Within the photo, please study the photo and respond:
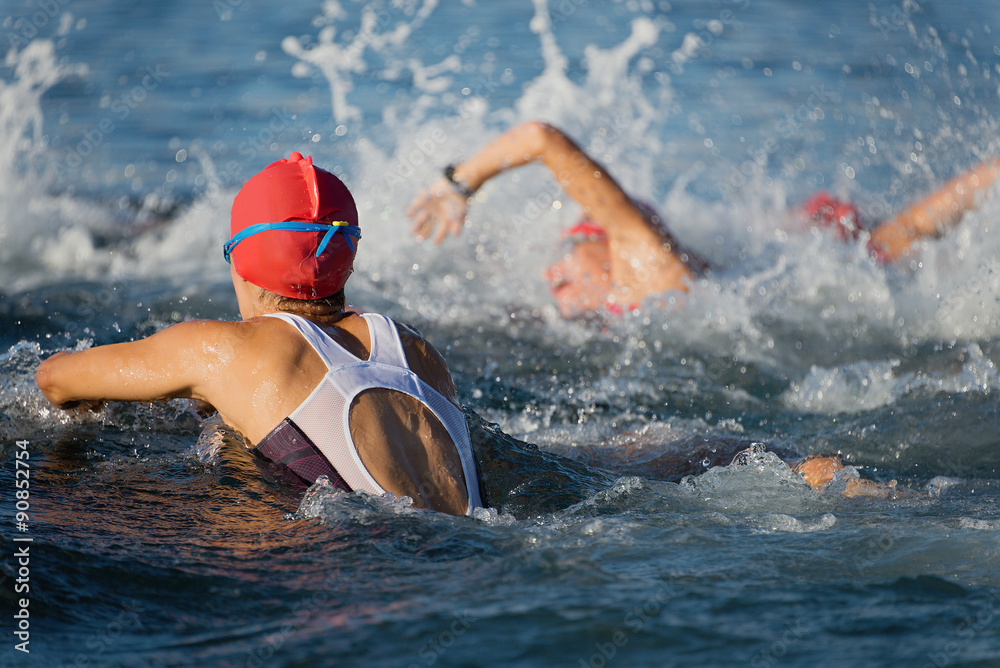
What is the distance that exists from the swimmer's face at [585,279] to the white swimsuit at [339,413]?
125 inches

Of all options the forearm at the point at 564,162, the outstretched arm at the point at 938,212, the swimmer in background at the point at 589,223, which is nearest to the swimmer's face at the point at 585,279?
the swimmer in background at the point at 589,223

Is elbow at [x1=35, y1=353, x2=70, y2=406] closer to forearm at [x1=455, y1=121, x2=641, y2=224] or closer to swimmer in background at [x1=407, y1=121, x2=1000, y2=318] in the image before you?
swimmer in background at [x1=407, y1=121, x2=1000, y2=318]

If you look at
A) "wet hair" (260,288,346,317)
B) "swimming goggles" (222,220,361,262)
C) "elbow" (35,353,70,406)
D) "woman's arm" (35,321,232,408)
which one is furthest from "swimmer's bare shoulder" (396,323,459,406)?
"elbow" (35,353,70,406)

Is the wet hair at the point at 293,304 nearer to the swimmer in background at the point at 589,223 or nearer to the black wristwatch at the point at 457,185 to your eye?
the swimmer in background at the point at 589,223

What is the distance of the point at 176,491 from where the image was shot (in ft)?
10.3

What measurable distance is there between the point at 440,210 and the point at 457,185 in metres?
0.20

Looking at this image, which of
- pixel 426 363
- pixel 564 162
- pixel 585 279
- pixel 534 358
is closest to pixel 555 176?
pixel 564 162

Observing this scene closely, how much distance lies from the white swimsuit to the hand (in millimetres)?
2655

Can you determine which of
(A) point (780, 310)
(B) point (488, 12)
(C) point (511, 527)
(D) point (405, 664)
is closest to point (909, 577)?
(C) point (511, 527)

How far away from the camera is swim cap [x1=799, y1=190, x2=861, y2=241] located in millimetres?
6930

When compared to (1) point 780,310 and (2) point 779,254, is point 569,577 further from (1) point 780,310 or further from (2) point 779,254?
(2) point 779,254

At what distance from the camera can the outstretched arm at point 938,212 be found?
21.9ft

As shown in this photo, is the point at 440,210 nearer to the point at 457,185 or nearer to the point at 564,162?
the point at 457,185

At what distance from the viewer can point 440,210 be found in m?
5.62
